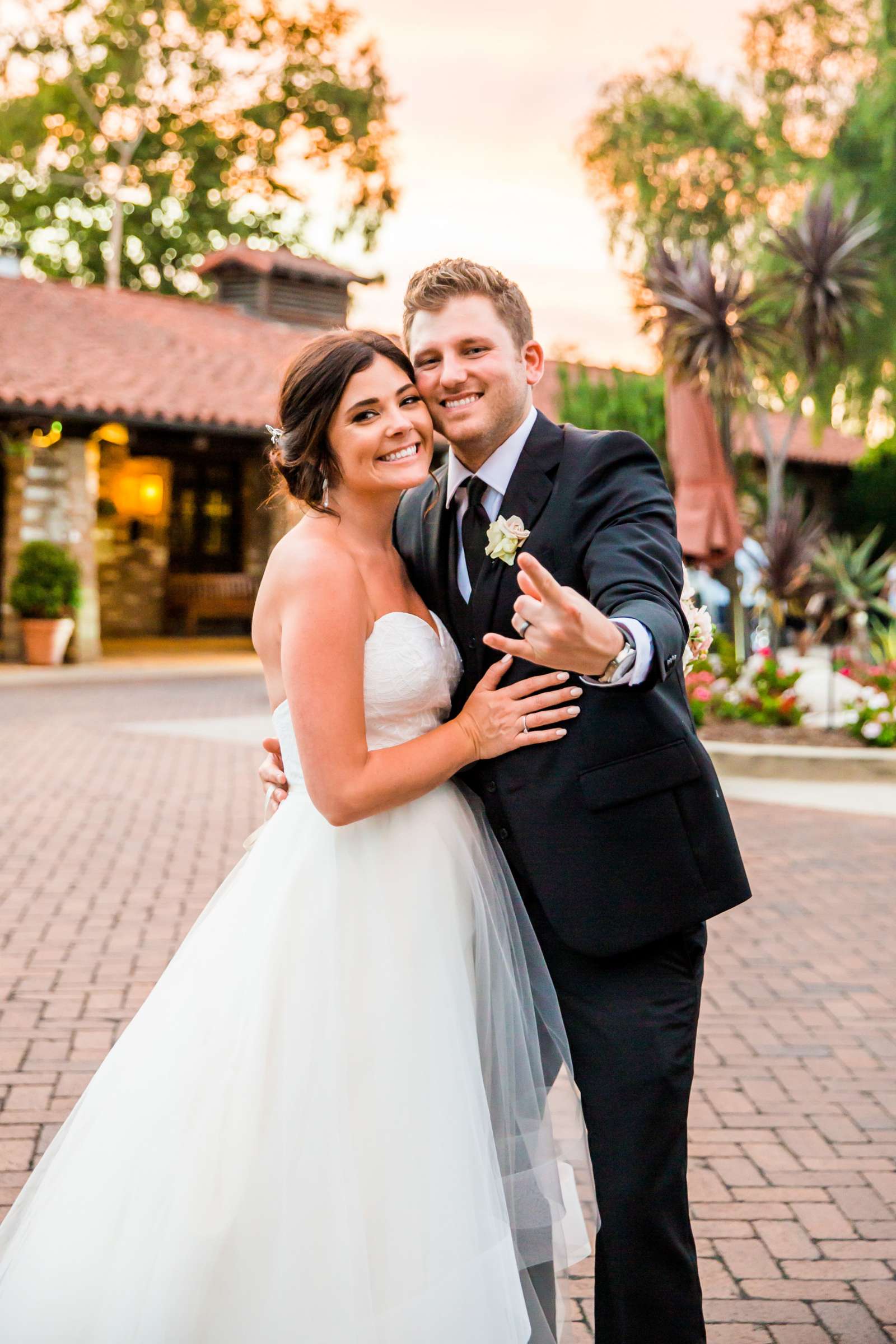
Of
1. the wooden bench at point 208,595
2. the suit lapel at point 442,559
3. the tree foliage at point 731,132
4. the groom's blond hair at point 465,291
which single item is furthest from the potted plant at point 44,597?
the groom's blond hair at point 465,291

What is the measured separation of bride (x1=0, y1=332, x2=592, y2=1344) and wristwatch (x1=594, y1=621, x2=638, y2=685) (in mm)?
170

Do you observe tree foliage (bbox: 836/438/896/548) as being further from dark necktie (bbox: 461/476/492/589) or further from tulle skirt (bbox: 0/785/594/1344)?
tulle skirt (bbox: 0/785/594/1344)

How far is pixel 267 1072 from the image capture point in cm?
231

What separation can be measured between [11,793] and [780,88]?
68.6 ft

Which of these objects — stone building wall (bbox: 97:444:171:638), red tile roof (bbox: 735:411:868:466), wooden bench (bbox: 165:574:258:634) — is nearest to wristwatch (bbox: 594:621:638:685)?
wooden bench (bbox: 165:574:258:634)

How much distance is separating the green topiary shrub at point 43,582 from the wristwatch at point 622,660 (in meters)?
14.3

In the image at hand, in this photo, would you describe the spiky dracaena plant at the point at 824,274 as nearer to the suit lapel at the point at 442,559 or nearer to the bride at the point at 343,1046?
the suit lapel at the point at 442,559

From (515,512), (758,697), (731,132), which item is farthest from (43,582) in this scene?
(731,132)

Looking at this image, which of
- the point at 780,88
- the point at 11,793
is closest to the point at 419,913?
the point at 11,793

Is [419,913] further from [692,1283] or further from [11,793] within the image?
[11,793]

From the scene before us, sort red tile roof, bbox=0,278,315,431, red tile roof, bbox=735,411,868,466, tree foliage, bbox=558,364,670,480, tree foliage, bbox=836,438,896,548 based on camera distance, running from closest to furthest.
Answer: red tile roof, bbox=0,278,315,431
tree foliage, bbox=558,364,670,480
red tile roof, bbox=735,411,868,466
tree foliage, bbox=836,438,896,548

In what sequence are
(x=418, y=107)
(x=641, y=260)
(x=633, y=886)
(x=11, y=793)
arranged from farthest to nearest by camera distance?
(x=418, y=107) < (x=641, y=260) < (x=11, y=793) < (x=633, y=886)

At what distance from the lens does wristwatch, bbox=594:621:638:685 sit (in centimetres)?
208

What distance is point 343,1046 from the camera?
2.32 m
